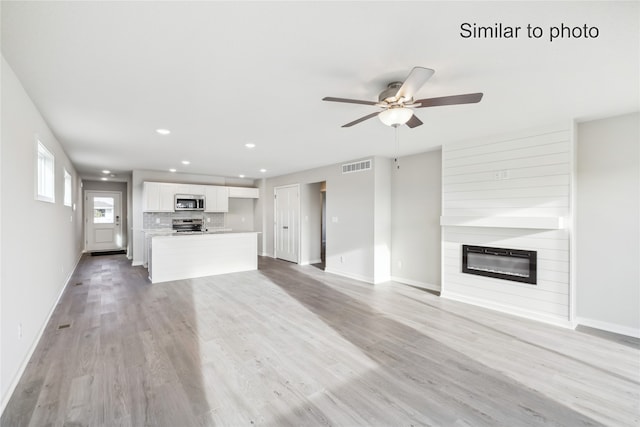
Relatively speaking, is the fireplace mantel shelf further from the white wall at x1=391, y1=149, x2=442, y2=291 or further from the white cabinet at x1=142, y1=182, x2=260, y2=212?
the white cabinet at x1=142, y1=182, x2=260, y2=212

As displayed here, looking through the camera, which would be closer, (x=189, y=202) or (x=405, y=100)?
(x=405, y=100)

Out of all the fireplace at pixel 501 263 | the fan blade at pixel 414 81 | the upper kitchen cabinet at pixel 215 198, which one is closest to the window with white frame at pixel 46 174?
the fan blade at pixel 414 81

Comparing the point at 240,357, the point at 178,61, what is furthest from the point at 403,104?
the point at 240,357

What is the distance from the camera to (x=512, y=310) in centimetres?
376

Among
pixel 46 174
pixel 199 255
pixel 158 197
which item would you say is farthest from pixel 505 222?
pixel 158 197

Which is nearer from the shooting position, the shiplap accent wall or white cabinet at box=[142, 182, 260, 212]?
the shiplap accent wall

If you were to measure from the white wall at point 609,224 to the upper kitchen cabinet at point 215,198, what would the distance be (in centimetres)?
751

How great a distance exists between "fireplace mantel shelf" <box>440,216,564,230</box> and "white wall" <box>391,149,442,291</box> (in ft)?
1.84

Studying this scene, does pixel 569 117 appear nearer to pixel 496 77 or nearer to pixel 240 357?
pixel 496 77

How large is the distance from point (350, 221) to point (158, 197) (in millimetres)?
4813

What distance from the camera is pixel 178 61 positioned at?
79.2 inches

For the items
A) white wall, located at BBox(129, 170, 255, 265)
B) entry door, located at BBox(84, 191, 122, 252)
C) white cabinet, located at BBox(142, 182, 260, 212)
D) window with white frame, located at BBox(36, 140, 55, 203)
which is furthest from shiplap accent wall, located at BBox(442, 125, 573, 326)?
entry door, located at BBox(84, 191, 122, 252)

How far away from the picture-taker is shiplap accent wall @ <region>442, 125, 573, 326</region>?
337 centimetres

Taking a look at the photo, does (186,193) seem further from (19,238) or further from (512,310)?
(512,310)
